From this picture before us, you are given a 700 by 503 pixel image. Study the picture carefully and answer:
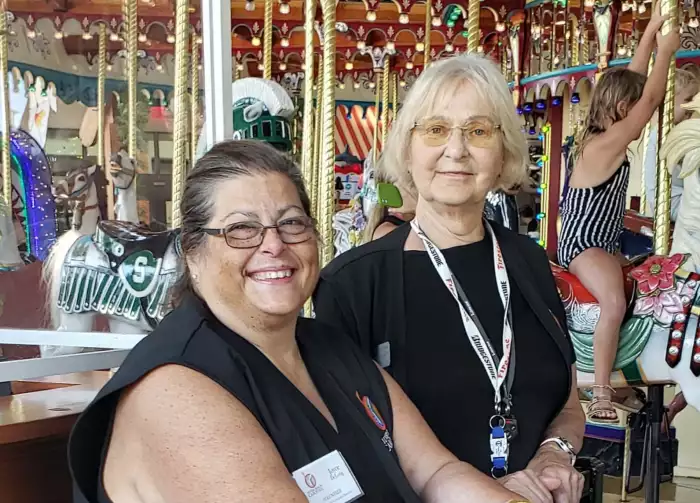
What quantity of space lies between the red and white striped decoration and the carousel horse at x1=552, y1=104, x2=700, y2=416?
13024 millimetres

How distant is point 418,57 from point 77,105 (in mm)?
9657

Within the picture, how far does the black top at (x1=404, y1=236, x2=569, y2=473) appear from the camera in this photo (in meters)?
1.64

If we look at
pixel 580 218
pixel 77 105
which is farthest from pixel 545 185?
pixel 77 105

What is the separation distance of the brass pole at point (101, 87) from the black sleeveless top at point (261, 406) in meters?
1.08

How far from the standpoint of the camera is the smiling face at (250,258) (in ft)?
4.31

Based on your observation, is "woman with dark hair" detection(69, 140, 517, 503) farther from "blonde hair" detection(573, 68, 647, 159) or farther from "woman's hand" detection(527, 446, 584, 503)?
"blonde hair" detection(573, 68, 647, 159)

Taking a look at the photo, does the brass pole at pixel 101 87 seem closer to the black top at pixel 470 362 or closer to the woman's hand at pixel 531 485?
the black top at pixel 470 362

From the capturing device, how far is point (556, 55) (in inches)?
313

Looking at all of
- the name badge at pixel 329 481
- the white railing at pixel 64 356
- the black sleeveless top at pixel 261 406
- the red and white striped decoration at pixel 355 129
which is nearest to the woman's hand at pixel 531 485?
the black sleeveless top at pixel 261 406

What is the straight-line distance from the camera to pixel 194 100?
2.33m

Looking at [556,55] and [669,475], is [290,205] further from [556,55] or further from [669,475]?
[556,55]

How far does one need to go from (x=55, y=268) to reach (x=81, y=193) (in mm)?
283

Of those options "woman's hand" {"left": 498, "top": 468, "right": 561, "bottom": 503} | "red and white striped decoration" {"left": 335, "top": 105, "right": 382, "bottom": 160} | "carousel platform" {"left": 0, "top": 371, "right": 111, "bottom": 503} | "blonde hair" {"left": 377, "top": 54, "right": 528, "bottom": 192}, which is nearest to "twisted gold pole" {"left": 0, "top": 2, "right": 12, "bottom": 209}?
"carousel platform" {"left": 0, "top": 371, "right": 111, "bottom": 503}

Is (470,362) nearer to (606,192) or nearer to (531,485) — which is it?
(531,485)
